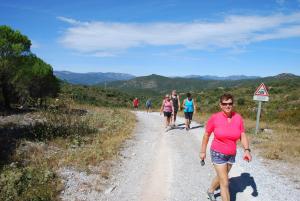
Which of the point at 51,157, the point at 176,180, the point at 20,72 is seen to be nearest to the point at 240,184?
the point at 176,180

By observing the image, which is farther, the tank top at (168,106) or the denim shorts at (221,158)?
the tank top at (168,106)

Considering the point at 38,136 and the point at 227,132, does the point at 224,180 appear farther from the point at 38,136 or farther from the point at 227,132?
the point at 38,136

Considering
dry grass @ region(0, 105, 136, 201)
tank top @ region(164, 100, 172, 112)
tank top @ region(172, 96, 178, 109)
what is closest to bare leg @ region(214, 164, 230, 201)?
dry grass @ region(0, 105, 136, 201)

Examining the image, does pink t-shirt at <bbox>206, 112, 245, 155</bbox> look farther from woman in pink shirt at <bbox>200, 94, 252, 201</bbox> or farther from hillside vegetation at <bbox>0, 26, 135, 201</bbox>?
hillside vegetation at <bbox>0, 26, 135, 201</bbox>

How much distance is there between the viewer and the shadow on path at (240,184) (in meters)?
7.61

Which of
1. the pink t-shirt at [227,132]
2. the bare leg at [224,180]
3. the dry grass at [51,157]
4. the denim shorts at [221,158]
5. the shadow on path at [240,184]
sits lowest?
the dry grass at [51,157]

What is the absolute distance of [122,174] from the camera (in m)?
9.15

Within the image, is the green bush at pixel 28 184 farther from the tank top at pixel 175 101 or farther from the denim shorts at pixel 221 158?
the tank top at pixel 175 101

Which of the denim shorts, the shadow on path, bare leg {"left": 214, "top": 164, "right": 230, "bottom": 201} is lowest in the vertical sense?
the shadow on path

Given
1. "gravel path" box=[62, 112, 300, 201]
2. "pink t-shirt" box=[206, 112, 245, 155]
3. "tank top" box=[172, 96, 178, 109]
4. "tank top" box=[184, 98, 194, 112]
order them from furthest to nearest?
"tank top" box=[172, 96, 178, 109] < "tank top" box=[184, 98, 194, 112] < "gravel path" box=[62, 112, 300, 201] < "pink t-shirt" box=[206, 112, 245, 155]

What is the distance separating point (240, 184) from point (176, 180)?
1428 mm

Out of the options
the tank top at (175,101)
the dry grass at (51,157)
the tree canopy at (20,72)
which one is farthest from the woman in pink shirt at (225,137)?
the tree canopy at (20,72)

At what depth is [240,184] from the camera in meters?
8.33

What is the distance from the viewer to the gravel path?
739cm
